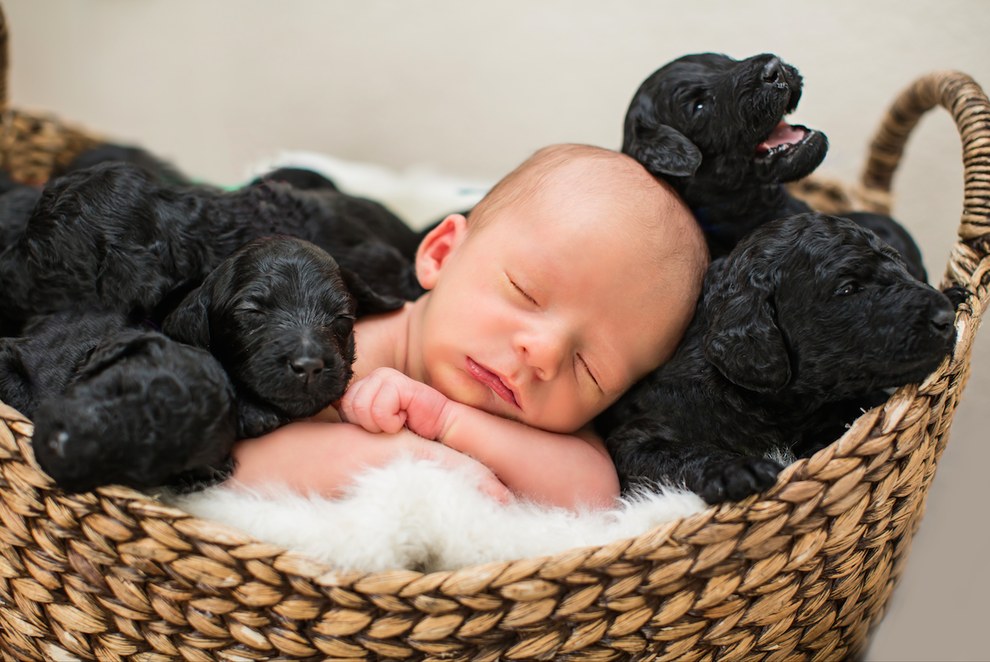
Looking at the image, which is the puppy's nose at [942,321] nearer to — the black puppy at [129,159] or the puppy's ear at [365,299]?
the puppy's ear at [365,299]

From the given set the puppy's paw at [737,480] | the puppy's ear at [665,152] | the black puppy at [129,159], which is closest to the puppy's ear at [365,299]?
the puppy's ear at [665,152]

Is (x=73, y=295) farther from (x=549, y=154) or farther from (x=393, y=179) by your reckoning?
(x=393, y=179)

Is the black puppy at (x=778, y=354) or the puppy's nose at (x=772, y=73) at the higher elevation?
the puppy's nose at (x=772, y=73)

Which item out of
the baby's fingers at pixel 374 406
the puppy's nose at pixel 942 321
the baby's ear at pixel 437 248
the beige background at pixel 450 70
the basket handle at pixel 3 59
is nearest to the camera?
the puppy's nose at pixel 942 321

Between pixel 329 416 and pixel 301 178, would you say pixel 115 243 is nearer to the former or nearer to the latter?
pixel 329 416

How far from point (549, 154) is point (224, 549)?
2.56 feet

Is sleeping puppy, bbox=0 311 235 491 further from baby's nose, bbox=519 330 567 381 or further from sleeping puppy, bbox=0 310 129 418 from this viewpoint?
baby's nose, bbox=519 330 567 381

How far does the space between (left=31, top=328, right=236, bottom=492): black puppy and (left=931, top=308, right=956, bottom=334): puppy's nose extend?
795 mm

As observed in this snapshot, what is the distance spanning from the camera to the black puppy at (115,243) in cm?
109

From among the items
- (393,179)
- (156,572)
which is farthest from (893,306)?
(393,179)

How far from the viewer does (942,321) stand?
966 mm

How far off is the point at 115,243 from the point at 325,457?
0.40m

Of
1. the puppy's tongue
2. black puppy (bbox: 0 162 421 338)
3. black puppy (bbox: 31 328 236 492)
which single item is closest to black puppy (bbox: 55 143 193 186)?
black puppy (bbox: 0 162 421 338)

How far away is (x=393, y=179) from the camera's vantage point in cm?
223
